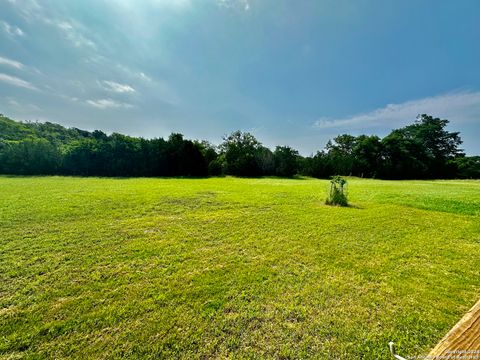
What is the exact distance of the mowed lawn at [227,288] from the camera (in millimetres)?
2074

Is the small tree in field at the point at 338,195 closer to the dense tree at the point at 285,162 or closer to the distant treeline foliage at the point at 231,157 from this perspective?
the distant treeline foliage at the point at 231,157

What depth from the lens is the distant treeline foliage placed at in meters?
27.2

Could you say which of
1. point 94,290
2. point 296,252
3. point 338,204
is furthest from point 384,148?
point 94,290

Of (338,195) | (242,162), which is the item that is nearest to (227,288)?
(338,195)

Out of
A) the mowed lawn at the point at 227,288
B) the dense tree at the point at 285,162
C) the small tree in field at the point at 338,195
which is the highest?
the dense tree at the point at 285,162

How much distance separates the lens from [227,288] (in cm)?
290

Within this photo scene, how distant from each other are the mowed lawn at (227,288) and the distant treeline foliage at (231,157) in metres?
24.9

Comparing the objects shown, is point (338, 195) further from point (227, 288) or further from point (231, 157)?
point (231, 157)

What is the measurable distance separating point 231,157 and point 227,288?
32.1 m

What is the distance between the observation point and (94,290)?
2.81 metres

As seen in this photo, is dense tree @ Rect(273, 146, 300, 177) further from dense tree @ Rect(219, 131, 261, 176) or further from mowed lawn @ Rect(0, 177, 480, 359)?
mowed lawn @ Rect(0, 177, 480, 359)

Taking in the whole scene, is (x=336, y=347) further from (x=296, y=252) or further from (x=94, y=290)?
(x=94, y=290)

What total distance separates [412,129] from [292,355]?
2423 inches

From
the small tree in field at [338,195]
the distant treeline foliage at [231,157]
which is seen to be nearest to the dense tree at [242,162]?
the distant treeline foliage at [231,157]
